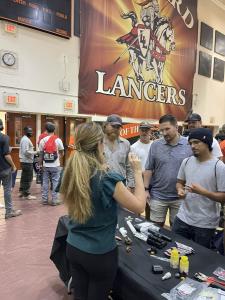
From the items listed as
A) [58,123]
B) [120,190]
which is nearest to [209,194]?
[120,190]

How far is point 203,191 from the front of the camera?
190 cm

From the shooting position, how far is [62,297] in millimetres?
2355

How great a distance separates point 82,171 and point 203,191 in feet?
3.28

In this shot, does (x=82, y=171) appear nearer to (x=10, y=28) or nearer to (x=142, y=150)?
(x=142, y=150)

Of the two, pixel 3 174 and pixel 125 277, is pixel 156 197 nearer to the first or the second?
pixel 125 277

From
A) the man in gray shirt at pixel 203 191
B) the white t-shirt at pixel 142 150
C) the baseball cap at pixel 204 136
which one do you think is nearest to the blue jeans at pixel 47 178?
the white t-shirt at pixel 142 150

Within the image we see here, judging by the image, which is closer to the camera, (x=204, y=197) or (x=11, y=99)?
(x=204, y=197)

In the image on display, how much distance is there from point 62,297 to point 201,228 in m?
1.37

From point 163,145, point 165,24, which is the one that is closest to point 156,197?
point 163,145

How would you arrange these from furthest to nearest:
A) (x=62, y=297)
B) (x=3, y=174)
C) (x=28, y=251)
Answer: (x=3, y=174), (x=28, y=251), (x=62, y=297)

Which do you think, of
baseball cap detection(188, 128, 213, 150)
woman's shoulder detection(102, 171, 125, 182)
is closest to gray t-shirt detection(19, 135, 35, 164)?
baseball cap detection(188, 128, 213, 150)

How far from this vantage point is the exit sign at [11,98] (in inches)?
250

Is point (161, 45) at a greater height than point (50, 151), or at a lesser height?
greater

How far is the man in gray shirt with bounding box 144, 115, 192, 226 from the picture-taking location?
8.26 ft
